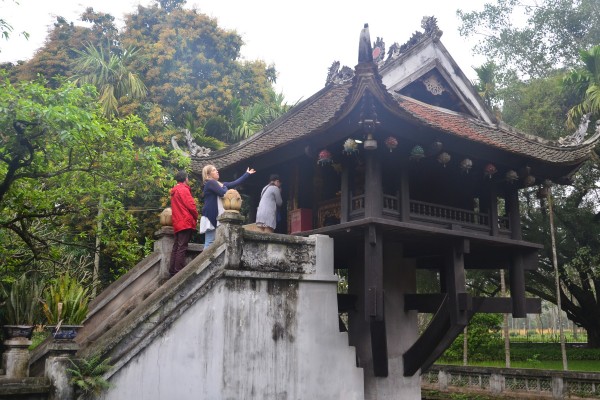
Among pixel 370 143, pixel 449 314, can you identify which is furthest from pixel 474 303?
pixel 370 143

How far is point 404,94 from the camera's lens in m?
11.0

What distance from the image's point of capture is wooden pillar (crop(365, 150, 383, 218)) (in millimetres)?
8695

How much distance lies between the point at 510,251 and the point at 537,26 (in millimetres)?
16498

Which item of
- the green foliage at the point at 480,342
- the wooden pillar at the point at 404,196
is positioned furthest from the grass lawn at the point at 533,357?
the wooden pillar at the point at 404,196

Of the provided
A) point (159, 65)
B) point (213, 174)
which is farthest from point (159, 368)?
point (159, 65)

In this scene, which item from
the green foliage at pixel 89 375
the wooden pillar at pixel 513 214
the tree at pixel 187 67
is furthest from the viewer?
the tree at pixel 187 67

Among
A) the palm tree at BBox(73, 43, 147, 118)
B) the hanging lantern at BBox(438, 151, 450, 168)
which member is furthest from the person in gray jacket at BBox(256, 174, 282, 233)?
the palm tree at BBox(73, 43, 147, 118)

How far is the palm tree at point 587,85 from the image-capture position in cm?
1761

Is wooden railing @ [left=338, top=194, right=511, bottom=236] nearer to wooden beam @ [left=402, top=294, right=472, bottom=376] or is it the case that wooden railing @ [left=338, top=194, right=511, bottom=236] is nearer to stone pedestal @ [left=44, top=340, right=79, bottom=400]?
wooden beam @ [left=402, top=294, right=472, bottom=376]

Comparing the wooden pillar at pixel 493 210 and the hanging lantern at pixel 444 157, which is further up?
the hanging lantern at pixel 444 157

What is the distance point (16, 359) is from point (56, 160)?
3450 millimetres

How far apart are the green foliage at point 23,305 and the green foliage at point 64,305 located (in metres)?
0.15

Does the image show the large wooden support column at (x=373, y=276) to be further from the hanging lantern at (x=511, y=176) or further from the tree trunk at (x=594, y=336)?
the tree trunk at (x=594, y=336)

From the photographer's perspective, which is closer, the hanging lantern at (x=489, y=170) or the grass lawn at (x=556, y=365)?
the hanging lantern at (x=489, y=170)
